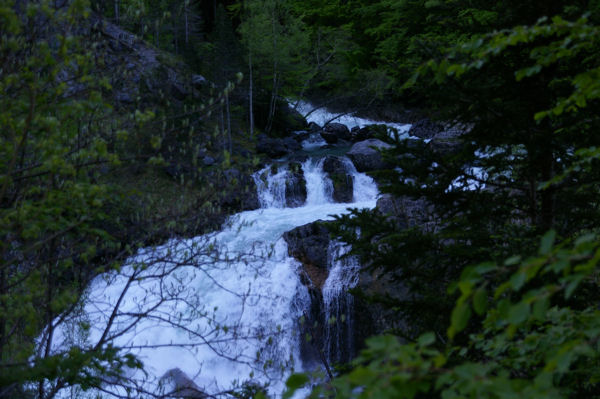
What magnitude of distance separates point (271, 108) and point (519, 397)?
24658 mm

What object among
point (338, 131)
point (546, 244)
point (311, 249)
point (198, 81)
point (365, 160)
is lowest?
point (546, 244)

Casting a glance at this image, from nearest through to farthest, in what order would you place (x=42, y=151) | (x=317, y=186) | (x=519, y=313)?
(x=519, y=313) < (x=42, y=151) < (x=317, y=186)

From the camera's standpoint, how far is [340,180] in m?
16.4

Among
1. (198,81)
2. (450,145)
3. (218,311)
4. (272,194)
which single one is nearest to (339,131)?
(198,81)

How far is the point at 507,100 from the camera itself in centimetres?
450

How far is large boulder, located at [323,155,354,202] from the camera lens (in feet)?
53.3

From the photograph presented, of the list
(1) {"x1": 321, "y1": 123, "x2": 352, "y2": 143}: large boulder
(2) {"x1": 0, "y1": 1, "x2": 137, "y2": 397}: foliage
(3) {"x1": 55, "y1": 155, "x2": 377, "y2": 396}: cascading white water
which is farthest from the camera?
(1) {"x1": 321, "y1": 123, "x2": 352, "y2": 143}: large boulder

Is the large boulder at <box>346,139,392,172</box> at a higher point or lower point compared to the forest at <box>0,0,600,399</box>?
higher

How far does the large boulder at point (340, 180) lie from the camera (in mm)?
16250

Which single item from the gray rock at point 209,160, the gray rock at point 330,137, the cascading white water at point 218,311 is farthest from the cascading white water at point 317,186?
the gray rock at point 330,137

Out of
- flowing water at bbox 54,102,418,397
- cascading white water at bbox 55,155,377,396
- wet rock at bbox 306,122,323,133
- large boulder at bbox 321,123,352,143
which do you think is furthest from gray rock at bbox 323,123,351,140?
flowing water at bbox 54,102,418,397

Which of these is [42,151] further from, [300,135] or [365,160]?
[300,135]

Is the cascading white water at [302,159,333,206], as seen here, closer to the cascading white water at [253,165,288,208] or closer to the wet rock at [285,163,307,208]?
the wet rock at [285,163,307,208]

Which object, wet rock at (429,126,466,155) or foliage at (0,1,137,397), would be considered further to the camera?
wet rock at (429,126,466,155)
